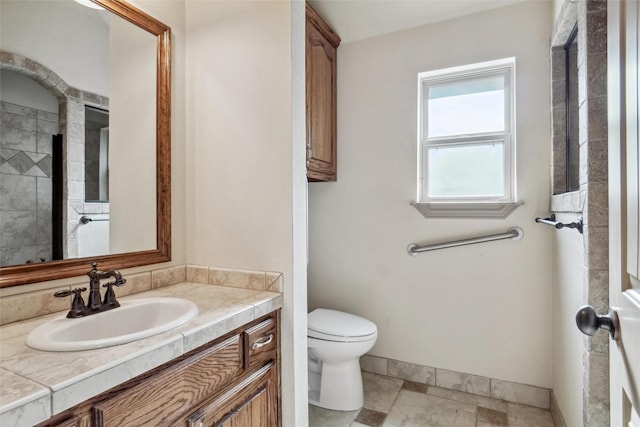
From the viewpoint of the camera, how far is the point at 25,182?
3.54 feet

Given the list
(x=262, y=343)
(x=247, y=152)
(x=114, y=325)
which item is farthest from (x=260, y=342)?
(x=247, y=152)

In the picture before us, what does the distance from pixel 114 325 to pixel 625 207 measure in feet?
4.61

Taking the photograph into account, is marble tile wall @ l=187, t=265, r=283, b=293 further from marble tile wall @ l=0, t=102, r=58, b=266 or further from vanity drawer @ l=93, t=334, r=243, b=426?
marble tile wall @ l=0, t=102, r=58, b=266

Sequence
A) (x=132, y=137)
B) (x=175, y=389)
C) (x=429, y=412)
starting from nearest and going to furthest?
1. (x=175, y=389)
2. (x=132, y=137)
3. (x=429, y=412)

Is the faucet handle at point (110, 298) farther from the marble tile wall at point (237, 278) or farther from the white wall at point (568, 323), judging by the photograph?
the white wall at point (568, 323)

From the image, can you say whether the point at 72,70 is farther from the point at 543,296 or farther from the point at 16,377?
the point at 543,296

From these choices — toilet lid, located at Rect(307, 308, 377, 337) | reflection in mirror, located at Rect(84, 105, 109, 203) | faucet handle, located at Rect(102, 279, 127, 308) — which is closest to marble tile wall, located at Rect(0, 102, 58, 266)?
reflection in mirror, located at Rect(84, 105, 109, 203)

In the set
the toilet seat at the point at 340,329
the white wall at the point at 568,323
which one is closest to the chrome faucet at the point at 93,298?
the toilet seat at the point at 340,329

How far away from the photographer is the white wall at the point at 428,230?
6.37 feet

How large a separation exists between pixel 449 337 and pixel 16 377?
2107 millimetres

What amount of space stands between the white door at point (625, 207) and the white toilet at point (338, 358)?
A: 1320 mm

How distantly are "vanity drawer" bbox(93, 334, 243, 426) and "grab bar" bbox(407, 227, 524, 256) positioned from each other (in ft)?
4.61

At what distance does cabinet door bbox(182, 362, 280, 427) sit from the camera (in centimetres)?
101

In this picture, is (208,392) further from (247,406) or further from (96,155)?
(96,155)
